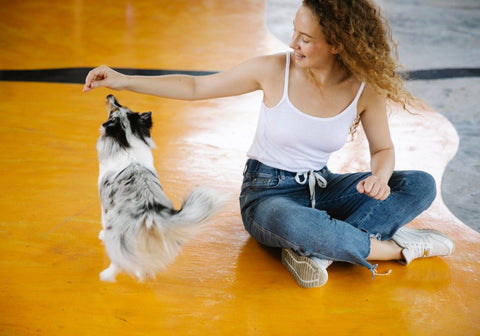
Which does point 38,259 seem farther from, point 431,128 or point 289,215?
point 431,128

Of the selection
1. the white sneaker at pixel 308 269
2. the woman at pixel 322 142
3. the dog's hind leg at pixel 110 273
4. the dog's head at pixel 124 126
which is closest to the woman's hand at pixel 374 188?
the woman at pixel 322 142

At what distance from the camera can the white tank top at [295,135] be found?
6.48 feet

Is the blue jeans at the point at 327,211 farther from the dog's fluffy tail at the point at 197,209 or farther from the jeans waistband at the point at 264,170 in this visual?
the dog's fluffy tail at the point at 197,209

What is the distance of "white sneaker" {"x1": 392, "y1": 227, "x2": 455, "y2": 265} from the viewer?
2.12 meters

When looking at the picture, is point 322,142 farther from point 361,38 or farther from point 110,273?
point 110,273

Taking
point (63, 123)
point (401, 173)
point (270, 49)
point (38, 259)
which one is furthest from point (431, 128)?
point (38, 259)

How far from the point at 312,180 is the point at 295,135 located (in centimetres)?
20

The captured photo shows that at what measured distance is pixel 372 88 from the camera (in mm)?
2006

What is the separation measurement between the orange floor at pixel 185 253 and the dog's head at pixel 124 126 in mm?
476

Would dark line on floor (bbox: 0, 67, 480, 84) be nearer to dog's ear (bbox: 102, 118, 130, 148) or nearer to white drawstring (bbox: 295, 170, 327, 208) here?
white drawstring (bbox: 295, 170, 327, 208)

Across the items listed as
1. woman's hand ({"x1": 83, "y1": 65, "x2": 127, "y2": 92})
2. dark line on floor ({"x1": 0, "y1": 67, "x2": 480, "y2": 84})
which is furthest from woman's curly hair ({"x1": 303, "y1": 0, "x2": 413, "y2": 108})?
dark line on floor ({"x1": 0, "y1": 67, "x2": 480, "y2": 84})

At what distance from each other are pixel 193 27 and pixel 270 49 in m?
0.93

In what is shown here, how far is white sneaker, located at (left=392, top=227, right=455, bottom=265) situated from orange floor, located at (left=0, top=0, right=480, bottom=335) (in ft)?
0.15

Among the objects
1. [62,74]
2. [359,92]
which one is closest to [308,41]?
[359,92]
